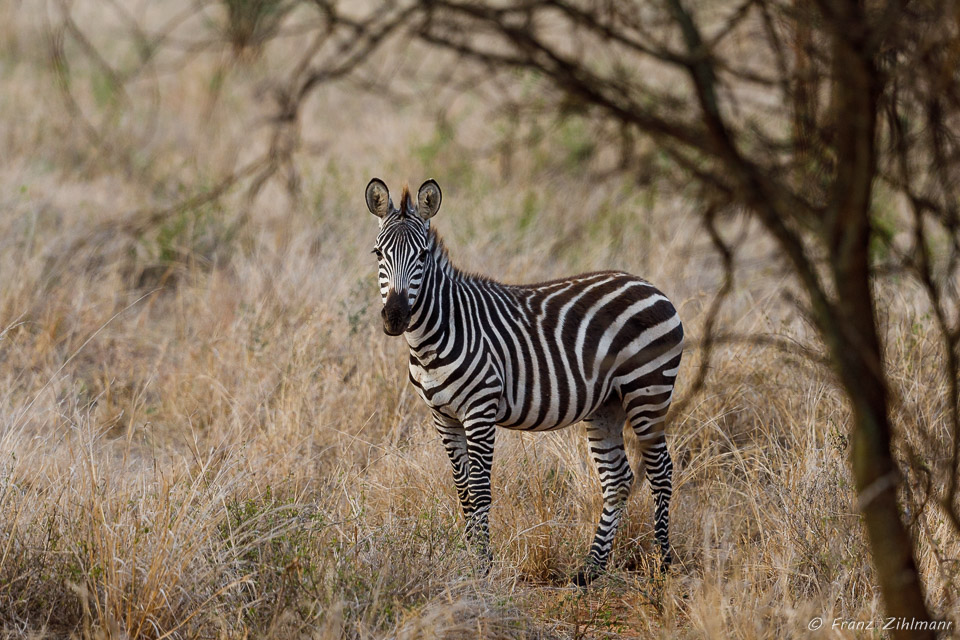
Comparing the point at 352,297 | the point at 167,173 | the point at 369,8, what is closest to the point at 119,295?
the point at 352,297

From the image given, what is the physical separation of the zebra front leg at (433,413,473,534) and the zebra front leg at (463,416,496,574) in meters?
0.08

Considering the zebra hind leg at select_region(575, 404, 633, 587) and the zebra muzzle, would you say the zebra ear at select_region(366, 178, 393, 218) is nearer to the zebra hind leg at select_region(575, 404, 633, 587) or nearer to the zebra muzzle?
the zebra muzzle

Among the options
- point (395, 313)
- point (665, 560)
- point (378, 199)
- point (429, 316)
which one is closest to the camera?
point (395, 313)

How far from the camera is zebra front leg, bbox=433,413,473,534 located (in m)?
5.05

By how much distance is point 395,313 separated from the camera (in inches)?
Answer: 178

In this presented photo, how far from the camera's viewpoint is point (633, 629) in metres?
4.54

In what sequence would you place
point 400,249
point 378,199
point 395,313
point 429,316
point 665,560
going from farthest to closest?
point 665,560, point 378,199, point 429,316, point 400,249, point 395,313

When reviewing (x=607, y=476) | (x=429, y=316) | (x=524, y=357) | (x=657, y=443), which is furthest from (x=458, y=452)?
(x=657, y=443)

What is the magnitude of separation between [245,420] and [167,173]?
5.79m

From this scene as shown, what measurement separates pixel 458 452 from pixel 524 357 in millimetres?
605

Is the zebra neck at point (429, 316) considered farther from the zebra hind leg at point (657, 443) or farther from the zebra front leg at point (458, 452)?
the zebra hind leg at point (657, 443)

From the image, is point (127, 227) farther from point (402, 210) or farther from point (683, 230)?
point (683, 230)

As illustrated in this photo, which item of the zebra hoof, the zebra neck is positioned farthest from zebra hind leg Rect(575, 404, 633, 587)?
the zebra neck

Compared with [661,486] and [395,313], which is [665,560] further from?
[395,313]
